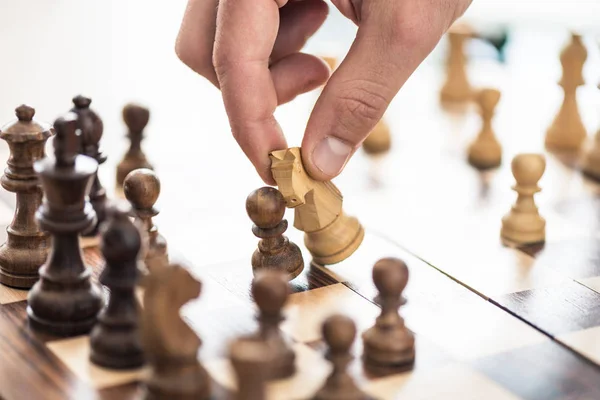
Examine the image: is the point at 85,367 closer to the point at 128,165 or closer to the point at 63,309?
the point at 63,309

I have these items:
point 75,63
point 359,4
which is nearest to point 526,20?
point 75,63

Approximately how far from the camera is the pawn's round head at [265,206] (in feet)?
4.31

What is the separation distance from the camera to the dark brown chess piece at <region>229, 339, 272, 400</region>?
85 centimetres

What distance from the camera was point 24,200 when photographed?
4.32ft

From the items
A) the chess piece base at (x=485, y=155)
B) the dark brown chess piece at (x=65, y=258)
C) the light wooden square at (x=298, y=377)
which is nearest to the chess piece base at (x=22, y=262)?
the dark brown chess piece at (x=65, y=258)

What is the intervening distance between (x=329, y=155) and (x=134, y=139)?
527 millimetres

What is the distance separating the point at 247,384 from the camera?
863 millimetres

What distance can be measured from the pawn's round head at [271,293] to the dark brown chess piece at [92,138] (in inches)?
24.3

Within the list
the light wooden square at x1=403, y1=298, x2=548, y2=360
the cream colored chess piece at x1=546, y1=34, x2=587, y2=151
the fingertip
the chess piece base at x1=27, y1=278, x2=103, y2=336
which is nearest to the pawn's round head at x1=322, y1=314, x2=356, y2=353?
the light wooden square at x1=403, y1=298, x2=548, y2=360

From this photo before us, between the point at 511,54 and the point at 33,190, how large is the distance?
3343 millimetres

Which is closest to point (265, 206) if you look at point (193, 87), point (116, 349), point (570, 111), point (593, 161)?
point (116, 349)

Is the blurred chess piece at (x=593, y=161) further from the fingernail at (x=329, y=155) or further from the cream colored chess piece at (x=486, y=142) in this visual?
the fingernail at (x=329, y=155)

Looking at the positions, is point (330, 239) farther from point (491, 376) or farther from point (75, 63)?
point (75, 63)

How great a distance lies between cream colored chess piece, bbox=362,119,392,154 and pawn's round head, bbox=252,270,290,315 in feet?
3.85
